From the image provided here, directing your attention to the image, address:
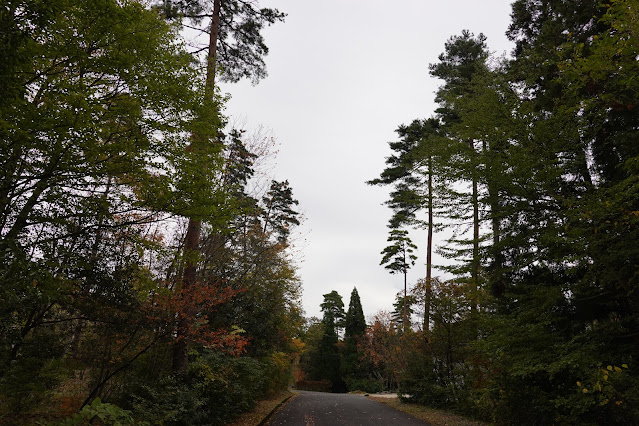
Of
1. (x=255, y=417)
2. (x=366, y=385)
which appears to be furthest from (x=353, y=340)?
(x=255, y=417)

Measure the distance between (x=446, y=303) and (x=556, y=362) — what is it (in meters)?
7.47

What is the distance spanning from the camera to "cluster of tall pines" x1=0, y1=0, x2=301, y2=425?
4215 mm

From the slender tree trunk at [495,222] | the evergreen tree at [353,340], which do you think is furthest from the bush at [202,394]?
the evergreen tree at [353,340]

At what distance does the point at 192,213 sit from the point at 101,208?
1422 millimetres

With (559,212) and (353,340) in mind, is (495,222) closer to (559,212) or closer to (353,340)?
(559,212)

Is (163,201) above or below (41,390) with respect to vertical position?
above

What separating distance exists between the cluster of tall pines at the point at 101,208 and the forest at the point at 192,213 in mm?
39

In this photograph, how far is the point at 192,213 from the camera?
5.91m

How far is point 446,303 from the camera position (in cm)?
1330

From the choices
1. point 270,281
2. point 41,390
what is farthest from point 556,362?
point 270,281

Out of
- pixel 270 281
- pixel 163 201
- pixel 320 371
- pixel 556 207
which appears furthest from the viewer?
pixel 320 371

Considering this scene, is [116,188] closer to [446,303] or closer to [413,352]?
[446,303]

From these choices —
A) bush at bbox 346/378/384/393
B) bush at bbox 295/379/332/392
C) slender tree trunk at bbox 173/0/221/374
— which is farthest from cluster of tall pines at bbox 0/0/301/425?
bush at bbox 295/379/332/392

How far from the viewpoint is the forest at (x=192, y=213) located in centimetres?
459
